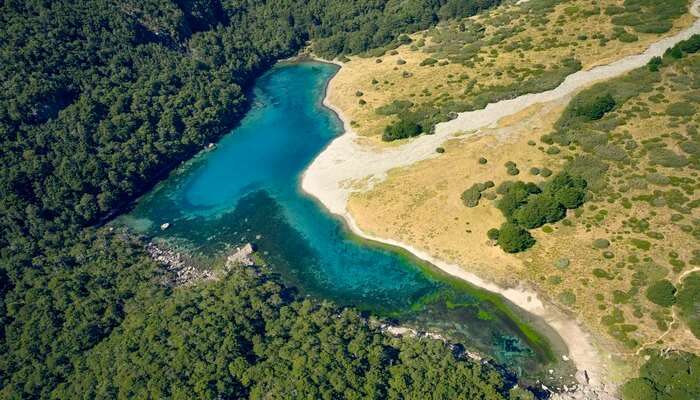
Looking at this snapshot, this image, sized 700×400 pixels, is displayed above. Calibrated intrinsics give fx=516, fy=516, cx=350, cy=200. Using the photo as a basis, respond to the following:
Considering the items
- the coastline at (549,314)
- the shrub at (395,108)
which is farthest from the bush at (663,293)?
the shrub at (395,108)

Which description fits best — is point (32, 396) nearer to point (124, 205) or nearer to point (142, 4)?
point (124, 205)

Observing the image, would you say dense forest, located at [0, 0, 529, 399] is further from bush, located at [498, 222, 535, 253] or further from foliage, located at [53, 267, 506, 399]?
bush, located at [498, 222, 535, 253]

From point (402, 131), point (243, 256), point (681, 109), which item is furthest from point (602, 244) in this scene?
point (243, 256)

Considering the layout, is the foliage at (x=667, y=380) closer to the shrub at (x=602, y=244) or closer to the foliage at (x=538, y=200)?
the shrub at (x=602, y=244)

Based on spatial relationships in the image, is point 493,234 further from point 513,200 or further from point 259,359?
point 259,359

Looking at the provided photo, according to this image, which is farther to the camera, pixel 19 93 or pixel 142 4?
pixel 142 4

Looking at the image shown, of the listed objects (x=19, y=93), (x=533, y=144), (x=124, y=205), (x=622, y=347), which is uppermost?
(x=19, y=93)

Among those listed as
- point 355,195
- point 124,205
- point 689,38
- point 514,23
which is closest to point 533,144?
point 355,195

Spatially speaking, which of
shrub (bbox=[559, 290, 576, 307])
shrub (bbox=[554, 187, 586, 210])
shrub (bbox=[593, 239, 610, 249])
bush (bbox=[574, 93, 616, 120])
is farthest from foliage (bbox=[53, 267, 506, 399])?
bush (bbox=[574, 93, 616, 120])
